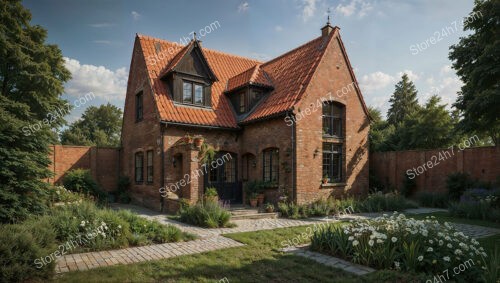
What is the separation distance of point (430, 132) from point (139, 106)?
77.1ft

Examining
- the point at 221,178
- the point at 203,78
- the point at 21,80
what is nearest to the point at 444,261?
the point at 221,178

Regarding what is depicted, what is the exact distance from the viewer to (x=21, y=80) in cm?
1950

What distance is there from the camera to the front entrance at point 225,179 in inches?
603

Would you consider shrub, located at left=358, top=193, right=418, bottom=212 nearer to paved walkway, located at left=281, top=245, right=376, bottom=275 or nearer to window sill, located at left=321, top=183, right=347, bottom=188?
window sill, located at left=321, top=183, right=347, bottom=188

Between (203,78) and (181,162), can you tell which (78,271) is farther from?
(203,78)

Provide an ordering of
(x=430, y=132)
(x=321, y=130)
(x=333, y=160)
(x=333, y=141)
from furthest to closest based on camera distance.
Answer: (x=430, y=132) < (x=333, y=160) < (x=333, y=141) < (x=321, y=130)

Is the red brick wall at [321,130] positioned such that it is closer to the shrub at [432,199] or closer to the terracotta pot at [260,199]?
the terracotta pot at [260,199]

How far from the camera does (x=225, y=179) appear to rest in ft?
52.5

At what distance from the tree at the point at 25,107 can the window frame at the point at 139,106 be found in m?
4.37

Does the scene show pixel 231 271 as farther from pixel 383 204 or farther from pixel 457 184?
pixel 457 184

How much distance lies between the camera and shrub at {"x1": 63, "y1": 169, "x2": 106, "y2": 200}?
1589cm

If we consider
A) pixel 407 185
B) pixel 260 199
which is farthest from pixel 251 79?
pixel 407 185

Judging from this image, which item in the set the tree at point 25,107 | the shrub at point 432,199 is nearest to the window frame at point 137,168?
the tree at point 25,107

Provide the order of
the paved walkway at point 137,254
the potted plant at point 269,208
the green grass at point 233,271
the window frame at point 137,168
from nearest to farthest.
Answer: the green grass at point 233,271
the paved walkway at point 137,254
the potted plant at point 269,208
the window frame at point 137,168
